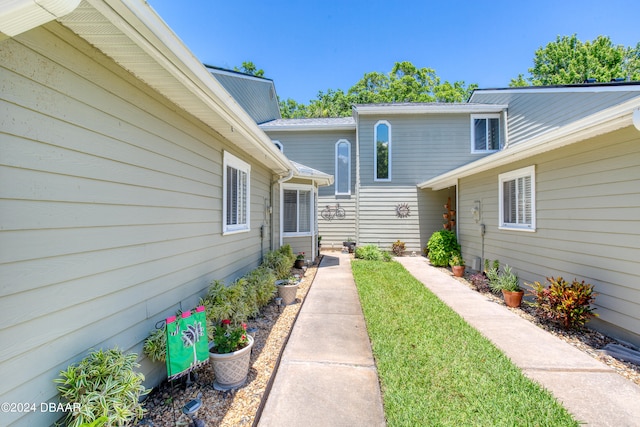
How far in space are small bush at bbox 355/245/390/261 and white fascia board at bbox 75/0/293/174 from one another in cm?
667

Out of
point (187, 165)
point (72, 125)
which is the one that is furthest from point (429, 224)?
point (72, 125)

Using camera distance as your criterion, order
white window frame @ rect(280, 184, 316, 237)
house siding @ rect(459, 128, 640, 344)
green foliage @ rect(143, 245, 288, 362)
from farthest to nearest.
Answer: white window frame @ rect(280, 184, 316, 237) → house siding @ rect(459, 128, 640, 344) → green foliage @ rect(143, 245, 288, 362)

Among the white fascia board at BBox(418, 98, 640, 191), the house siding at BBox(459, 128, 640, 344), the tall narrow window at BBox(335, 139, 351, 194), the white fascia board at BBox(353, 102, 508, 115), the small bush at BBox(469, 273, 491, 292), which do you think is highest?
the white fascia board at BBox(353, 102, 508, 115)

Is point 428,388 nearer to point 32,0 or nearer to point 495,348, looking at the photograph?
point 495,348

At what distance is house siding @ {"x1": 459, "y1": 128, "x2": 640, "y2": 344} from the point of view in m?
3.37

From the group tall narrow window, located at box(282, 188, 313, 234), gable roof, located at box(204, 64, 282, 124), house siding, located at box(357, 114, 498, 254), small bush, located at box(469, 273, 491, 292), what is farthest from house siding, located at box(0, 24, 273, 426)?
house siding, located at box(357, 114, 498, 254)

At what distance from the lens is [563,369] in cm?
287

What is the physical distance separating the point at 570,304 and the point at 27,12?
5539 millimetres

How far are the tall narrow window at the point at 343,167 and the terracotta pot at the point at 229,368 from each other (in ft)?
30.5

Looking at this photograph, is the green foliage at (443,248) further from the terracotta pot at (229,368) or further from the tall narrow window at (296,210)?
the terracotta pot at (229,368)

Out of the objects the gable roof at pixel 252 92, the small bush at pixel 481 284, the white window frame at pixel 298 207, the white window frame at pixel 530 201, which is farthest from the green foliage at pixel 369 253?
the gable roof at pixel 252 92

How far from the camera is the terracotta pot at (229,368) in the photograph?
8.43 ft

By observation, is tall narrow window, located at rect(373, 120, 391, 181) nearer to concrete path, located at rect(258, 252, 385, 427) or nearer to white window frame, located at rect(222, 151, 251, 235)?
white window frame, located at rect(222, 151, 251, 235)

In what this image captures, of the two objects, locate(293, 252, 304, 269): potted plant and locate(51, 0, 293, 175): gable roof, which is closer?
locate(51, 0, 293, 175): gable roof
